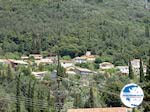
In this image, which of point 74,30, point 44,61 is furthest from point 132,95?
point 74,30

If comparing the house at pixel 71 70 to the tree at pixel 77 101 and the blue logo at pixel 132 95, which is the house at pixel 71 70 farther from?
the blue logo at pixel 132 95

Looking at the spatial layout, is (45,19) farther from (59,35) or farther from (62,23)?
(59,35)

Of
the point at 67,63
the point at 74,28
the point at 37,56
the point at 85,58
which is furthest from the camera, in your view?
the point at 74,28

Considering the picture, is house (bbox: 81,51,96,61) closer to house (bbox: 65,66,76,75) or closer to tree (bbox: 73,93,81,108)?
house (bbox: 65,66,76,75)

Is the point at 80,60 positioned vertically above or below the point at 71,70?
below

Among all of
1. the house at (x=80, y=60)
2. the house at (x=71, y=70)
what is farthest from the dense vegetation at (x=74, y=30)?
the house at (x=80, y=60)

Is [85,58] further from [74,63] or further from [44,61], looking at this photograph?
[44,61]

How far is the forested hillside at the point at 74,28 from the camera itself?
357ft

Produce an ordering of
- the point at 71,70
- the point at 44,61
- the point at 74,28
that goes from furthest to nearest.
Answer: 1. the point at 74,28
2. the point at 44,61
3. the point at 71,70

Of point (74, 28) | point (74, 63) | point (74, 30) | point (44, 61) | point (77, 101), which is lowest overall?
point (74, 63)

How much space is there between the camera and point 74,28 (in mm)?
121188

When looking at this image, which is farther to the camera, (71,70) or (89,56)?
(89,56)

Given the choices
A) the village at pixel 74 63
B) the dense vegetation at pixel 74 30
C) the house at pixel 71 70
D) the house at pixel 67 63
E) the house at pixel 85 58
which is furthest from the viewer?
the dense vegetation at pixel 74 30

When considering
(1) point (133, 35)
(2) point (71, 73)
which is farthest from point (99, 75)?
(1) point (133, 35)
